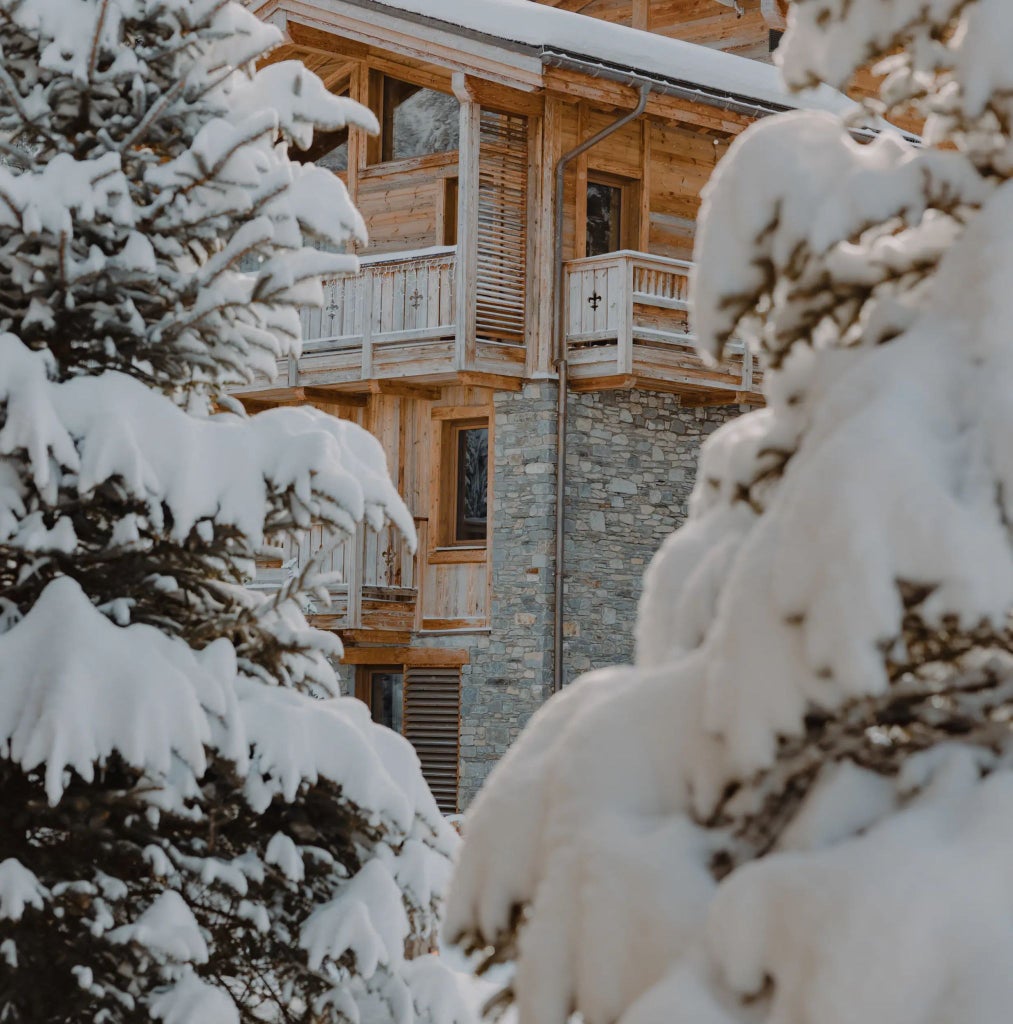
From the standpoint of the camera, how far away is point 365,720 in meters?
6.13

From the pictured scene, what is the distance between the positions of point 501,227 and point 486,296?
83cm

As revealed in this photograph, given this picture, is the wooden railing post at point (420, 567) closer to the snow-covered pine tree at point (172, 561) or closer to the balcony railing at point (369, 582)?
the balcony railing at point (369, 582)

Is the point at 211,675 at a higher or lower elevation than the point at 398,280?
lower

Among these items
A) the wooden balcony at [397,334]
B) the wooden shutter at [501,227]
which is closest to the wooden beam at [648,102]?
the wooden shutter at [501,227]

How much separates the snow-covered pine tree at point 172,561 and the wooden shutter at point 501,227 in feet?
34.5

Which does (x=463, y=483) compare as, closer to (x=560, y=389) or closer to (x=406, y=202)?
(x=560, y=389)

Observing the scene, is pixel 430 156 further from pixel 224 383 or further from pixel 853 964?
pixel 853 964

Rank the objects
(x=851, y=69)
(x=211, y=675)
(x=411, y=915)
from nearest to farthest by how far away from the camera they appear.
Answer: (x=851, y=69) < (x=211, y=675) < (x=411, y=915)

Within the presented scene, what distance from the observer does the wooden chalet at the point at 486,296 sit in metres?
16.8

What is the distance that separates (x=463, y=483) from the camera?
59.8ft

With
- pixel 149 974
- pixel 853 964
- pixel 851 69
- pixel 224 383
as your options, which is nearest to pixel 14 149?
pixel 224 383

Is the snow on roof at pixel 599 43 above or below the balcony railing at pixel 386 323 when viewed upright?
above

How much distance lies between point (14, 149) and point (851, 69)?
12.1ft

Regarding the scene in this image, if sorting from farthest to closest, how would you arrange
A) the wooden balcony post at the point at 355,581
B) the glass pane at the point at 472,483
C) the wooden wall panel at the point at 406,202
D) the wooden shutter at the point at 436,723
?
1. the wooden wall panel at the point at 406,202
2. the glass pane at the point at 472,483
3. the wooden shutter at the point at 436,723
4. the wooden balcony post at the point at 355,581
